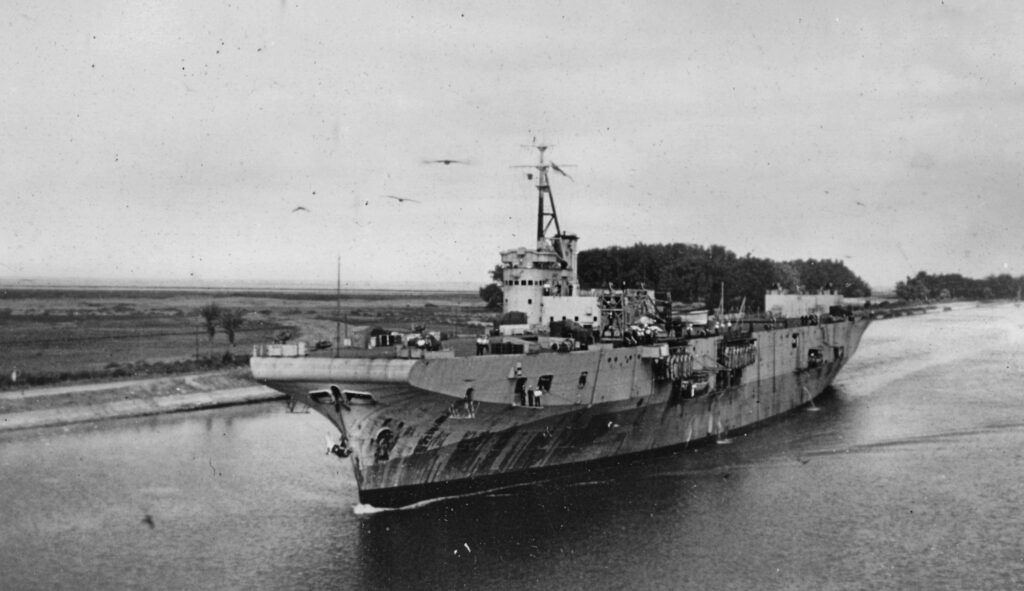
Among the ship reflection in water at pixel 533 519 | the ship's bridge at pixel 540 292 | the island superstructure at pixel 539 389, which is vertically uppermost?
the ship's bridge at pixel 540 292

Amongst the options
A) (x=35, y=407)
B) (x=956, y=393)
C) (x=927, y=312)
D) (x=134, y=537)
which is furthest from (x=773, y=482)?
(x=927, y=312)

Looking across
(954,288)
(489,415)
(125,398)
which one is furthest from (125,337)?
(954,288)

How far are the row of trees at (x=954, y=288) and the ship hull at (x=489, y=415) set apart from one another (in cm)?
13412

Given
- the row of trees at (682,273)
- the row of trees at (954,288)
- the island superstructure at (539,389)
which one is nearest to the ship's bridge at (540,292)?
the island superstructure at (539,389)

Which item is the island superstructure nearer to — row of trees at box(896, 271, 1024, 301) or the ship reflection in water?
the ship reflection in water

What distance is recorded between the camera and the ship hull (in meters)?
17.8

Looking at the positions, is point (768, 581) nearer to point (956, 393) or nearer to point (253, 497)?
point (253, 497)

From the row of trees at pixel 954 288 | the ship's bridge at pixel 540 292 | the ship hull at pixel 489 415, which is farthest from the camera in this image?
the row of trees at pixel 954 288

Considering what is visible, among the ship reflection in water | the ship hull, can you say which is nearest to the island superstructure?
the ship hull

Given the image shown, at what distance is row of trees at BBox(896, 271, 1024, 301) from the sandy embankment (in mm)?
132644

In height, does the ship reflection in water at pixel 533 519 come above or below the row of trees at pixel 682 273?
below

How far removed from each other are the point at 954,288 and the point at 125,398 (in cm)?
16485

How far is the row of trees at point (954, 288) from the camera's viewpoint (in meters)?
145

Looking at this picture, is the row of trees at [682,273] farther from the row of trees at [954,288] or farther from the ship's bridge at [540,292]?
the row of trees at [954,288]
